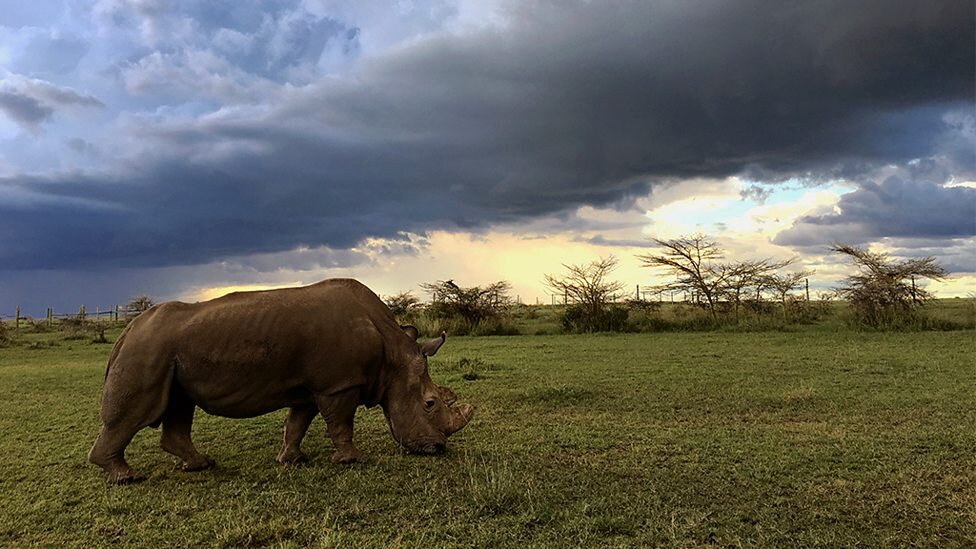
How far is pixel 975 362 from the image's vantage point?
A: 12.9 metres

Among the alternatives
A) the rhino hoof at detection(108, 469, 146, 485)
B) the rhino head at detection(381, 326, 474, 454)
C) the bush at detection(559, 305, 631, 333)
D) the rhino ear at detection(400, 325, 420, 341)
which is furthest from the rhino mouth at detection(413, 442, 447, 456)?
the bush at detection(559, 305, 631, 333)

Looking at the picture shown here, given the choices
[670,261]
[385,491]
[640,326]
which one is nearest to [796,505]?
[385,491]

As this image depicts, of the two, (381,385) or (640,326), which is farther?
(640,326)

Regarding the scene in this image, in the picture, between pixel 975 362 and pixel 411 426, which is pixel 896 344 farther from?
pixel 411 426

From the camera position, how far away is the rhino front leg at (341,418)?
617 centimetres

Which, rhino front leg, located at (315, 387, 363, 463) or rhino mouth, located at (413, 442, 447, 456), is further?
rhino mouth, located at (413, 442, 447, 456)

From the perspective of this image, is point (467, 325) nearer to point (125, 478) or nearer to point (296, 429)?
point (296, 429)

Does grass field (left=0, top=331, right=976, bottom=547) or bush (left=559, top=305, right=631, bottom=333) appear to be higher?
bush (left=559, top=305, right=631, bottom=333)

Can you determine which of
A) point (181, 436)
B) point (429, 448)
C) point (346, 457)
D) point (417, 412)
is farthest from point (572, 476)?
point (181, 436)

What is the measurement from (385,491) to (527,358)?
1101cm

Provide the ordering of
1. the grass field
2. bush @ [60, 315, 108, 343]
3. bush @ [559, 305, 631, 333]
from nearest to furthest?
the grass field, bush @ [559, 305, 631, 333], bush @ [60, 315, 108, 343]

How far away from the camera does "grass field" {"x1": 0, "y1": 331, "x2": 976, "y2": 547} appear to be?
452 cm

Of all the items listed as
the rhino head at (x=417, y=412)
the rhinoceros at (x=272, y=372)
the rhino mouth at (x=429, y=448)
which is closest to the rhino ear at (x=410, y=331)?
the rhinoceros at (x=272, y=372)

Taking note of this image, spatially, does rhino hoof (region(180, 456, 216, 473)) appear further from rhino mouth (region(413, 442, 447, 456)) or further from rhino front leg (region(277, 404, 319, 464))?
rhino mouth (region(413, 442, 447, 456))
